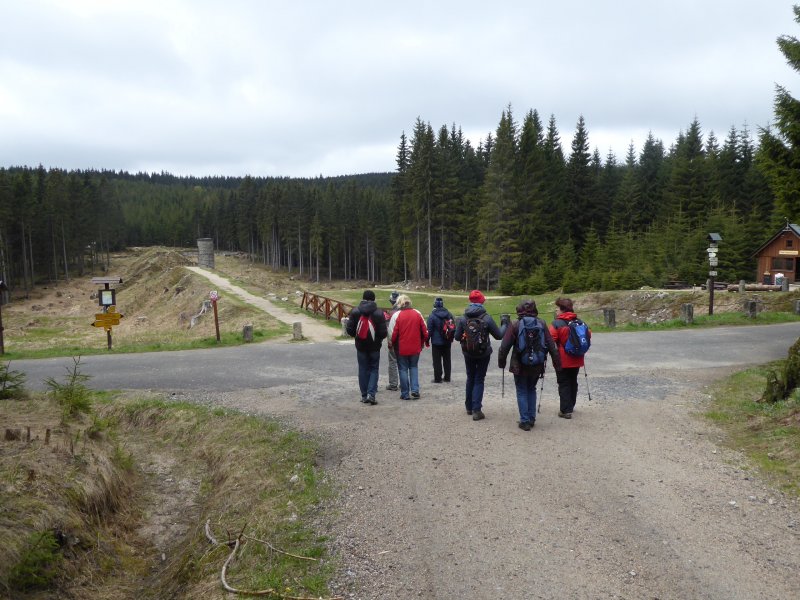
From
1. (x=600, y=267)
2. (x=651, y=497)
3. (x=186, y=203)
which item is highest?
(x=186, y=203)

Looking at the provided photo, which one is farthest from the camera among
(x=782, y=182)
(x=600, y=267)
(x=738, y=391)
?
(x=600, y=267)

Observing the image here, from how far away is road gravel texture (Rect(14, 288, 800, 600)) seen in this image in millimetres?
4258

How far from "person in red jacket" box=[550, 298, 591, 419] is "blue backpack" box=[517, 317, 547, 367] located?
34.1 inches

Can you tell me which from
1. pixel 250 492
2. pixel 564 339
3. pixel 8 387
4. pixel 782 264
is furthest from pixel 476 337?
pixel 782 264

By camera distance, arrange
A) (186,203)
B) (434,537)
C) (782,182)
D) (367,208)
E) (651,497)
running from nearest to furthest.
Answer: (434,537)
(651,497)
(782,182)
(367,208)
(186,203)

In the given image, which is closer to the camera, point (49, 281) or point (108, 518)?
point (108, 518)

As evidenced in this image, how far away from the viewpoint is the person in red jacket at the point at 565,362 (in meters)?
8.40

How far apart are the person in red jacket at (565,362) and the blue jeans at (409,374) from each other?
2681 mm

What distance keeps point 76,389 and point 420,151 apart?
5169 cm

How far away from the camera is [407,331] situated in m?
9.70

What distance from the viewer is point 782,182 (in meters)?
12.7

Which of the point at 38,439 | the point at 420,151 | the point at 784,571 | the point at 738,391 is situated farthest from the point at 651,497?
the point at 420,151

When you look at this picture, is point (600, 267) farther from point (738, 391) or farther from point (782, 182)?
point (738, 391)

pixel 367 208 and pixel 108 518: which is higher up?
pixel 367 208
